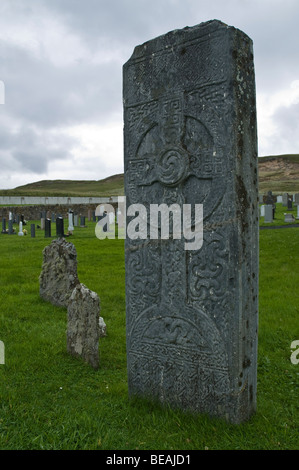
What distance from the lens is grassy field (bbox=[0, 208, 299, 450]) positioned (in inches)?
128

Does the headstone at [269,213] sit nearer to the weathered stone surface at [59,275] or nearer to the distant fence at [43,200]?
the weathered stone surface at [59,275]

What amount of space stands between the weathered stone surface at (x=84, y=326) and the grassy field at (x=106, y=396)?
0.12 m

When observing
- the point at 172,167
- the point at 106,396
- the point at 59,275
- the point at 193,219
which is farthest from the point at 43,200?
the point at 193,219

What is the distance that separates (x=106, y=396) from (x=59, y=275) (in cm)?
376

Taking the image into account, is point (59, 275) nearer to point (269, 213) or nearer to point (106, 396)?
point (106, 396)

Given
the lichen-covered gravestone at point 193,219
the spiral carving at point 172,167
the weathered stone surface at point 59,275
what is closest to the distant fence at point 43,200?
the weathered stone surface at point 59,275

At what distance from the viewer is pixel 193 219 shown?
3594mm

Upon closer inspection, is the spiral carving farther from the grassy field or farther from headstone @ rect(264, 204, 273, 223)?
headstone @ rect(264, 204, 273, 223)

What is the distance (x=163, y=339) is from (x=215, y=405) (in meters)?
0.75

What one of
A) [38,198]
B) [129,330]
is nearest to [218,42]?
[129,330]

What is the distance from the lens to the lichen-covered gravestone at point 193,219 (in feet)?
11.0

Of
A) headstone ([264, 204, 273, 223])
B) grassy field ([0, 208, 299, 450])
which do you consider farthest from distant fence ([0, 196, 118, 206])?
grassy field ([0, 208, 299, 450])

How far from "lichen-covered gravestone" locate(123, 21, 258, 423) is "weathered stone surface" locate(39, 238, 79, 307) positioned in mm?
3611

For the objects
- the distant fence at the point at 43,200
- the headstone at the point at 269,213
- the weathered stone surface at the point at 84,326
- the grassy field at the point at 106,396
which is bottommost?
the grassy field at the point at 106,396
